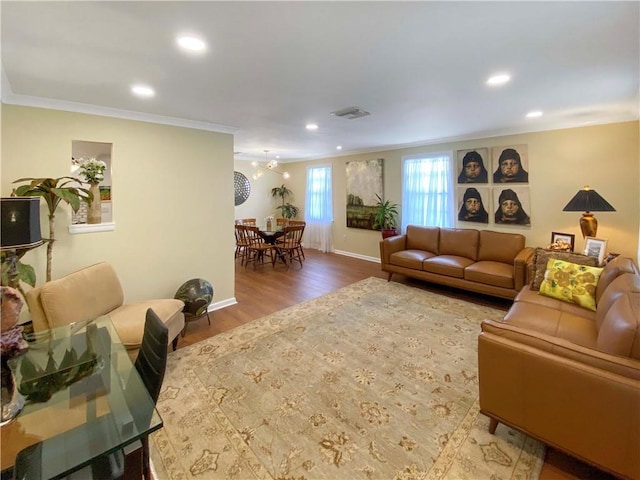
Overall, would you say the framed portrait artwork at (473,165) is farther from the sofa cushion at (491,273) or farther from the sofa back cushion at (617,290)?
the sofa back cushion at (617,290)

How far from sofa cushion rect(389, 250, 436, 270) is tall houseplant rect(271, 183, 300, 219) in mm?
4007

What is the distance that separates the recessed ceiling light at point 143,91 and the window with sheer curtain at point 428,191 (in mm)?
4492

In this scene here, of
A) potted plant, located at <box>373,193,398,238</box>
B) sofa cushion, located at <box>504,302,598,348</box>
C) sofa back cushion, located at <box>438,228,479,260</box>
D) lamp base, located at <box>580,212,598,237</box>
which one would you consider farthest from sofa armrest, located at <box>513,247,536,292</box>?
potted plant, located at <box>373,193,398,238</box>

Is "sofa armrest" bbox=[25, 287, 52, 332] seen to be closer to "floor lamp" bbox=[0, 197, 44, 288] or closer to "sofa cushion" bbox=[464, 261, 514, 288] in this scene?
"floor lamp" bbox=[0, 197, 44, 288]

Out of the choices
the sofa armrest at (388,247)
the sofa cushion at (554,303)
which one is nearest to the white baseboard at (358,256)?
the sofa armrest at (388,247)

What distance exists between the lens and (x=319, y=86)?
8.05ft

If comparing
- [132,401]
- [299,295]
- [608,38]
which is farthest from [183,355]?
[608,38]

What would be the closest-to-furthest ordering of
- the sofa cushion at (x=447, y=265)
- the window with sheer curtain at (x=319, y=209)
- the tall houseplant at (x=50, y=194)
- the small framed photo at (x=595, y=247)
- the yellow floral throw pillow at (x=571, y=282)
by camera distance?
the tall houseplant at (x=50, y=194), the yellow floral throw pillow at (x=571, y=282), the small framed photo at (x=595, y=247), the sofa cushion at (x=447, y=265), the window with sheer curtain at (x=319, y=209)

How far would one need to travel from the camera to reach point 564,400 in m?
1.46

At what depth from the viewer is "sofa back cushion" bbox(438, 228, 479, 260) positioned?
14.9 ft

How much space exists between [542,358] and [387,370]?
4.08 feet

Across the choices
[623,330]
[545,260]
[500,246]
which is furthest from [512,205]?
[623,330]

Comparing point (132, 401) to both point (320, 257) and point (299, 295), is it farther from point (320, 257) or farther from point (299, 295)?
point (320, 257)

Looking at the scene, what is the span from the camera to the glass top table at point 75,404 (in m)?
1.09
